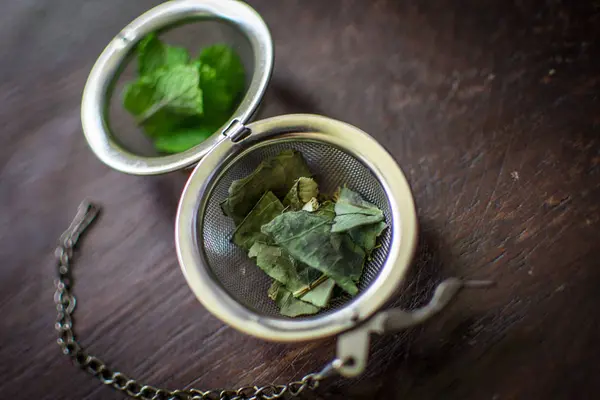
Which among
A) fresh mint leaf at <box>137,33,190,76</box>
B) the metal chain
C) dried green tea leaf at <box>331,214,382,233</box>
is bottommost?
the metal chain

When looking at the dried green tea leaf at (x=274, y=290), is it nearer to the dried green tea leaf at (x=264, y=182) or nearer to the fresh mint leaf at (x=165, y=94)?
the dried green tea leaf at (x=264, y=182)

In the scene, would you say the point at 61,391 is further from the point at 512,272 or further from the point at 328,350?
the point at 512,272

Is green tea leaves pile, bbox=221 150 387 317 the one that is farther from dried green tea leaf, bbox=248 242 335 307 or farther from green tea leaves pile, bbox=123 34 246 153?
green tea leaves pile, bbox=123 34 246 153

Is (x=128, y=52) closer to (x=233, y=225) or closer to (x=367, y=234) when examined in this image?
(x=233, y=225)

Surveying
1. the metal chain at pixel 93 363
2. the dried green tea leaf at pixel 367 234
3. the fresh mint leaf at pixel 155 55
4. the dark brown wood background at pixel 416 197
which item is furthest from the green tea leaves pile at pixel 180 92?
the dried green tea leaf at pixel 367 234

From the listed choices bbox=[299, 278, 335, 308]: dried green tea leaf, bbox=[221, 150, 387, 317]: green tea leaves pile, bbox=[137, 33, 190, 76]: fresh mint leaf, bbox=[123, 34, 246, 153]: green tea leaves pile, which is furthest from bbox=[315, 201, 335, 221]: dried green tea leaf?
bbox=[137, 33, 190, 76]: fresh mint leaf

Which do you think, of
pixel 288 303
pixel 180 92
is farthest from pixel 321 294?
pixel 180 92
